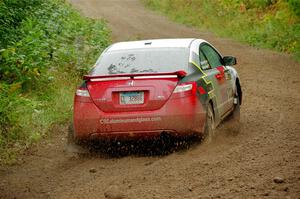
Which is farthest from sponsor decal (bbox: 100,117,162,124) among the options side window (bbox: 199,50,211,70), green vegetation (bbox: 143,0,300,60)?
green vegetation (bbox: 143,0,300,60)

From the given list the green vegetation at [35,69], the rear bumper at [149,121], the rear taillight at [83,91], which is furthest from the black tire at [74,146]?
the green vegetation at [35,69]

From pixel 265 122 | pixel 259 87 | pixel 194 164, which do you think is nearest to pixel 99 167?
pixel 194 164

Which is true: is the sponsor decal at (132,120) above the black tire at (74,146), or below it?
above

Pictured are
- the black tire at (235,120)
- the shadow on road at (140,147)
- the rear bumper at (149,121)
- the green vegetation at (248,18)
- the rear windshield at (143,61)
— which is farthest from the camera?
the green vegetation at (248,18)

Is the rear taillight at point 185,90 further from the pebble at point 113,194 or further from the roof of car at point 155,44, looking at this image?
the pebble at point 113,194

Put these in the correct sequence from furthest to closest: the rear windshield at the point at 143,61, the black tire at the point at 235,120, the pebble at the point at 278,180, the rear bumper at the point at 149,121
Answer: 1. the black tire at the point at 235,120
2. the rear windshield at the point at 143,61
3. the rear bumper at the point at 149,121
4. the pebble at the point at 278,180

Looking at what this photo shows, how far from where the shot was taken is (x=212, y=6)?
33.0 m

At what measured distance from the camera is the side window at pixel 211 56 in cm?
1050

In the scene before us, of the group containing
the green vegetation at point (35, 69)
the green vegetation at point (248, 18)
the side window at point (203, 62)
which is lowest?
the green vegetation at point (248, 18)

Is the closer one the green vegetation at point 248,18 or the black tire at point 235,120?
the black tire at point 235,120

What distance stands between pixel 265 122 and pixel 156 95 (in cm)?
321

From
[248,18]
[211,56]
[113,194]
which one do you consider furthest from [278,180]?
[248,18]

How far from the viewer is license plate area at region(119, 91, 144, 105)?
892cm

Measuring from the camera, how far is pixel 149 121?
8.82 metres
